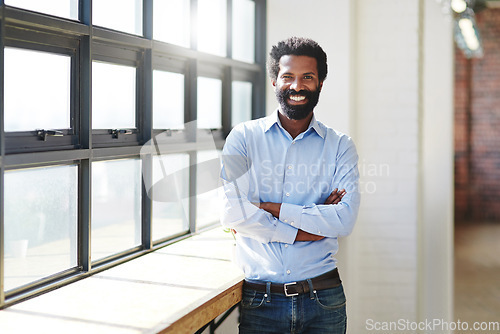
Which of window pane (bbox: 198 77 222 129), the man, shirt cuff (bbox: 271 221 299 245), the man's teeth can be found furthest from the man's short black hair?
window pane (bbox: 198 77 222 129)

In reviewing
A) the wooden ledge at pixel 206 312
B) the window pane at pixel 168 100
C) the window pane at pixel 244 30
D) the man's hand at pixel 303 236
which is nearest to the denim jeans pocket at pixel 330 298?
the man's hand at pixel 303 236

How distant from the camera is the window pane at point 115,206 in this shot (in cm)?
252

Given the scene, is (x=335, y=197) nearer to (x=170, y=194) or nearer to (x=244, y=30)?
(x=170, y=194)

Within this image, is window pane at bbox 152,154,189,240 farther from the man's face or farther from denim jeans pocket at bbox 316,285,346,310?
denim jeans pocket at bbox 316,285,346,310

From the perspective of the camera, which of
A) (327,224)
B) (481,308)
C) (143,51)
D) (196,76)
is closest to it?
(327,224)

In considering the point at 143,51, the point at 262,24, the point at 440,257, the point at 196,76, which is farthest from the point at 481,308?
the point at 143,51

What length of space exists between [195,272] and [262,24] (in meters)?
2.02

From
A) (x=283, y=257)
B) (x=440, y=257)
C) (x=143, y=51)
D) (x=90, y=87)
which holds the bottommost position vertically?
(x=440, y=257)

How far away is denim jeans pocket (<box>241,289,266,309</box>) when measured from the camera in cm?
227

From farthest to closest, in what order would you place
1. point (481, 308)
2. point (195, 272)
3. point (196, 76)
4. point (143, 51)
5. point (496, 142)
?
point (496, 142) < point (481, 308) < point (196, 76) < point (143, 51) < point (195, 272)

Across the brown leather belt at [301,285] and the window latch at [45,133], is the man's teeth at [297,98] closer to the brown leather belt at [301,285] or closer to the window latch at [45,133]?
the brown leather belt at [301,285]

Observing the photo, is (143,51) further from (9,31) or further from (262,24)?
(262,24)

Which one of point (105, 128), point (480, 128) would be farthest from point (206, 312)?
point (480, 128)

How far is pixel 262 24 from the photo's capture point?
4.02 metres
